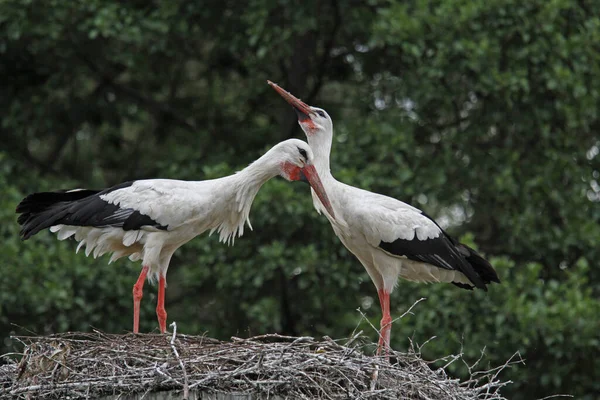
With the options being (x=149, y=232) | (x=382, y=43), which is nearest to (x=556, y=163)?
(x=382, y=43)

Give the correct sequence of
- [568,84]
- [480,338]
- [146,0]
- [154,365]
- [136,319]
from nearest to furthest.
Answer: [154,365] → [136,319] → [480,338] → [568,84] → [146,0]

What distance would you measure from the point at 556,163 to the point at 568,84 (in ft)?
2.86

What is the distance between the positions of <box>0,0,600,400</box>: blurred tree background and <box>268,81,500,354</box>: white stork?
2.22 metres

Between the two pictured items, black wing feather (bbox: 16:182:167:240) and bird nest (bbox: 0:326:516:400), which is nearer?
bird nest (bbox: 0:326:516:400)

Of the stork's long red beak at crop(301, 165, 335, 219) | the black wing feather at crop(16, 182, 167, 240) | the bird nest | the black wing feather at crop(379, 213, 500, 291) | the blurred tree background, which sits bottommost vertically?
the blurred tree background

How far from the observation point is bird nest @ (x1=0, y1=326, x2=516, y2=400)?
5.39 m

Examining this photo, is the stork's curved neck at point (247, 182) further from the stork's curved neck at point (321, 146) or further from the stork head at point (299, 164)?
the stork's curved neck at point (321, 146)

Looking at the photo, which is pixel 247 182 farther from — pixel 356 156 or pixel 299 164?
pixel 356 156

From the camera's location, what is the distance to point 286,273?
1081 cm

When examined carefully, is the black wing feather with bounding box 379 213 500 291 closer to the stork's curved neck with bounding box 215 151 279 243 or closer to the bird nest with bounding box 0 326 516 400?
the stork's curved neck with bounding box 215 151 279 243

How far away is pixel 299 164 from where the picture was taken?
25.1ft

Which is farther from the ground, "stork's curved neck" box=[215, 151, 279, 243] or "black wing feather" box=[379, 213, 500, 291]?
"stork's curved neck" box=[215, 151, 279, 243]

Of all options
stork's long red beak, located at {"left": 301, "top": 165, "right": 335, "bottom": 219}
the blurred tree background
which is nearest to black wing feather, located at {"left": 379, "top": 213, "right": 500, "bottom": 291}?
stork's long red beak, located at {"left": 301, "top": 165, "right": 335, "bottom": 219}

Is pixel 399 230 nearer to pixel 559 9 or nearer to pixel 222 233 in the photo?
pixel 222 233
